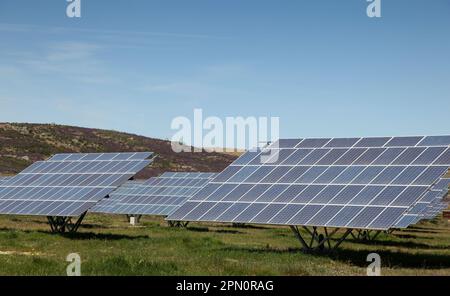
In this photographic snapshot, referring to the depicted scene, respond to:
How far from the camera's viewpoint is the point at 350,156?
26719 millimetres

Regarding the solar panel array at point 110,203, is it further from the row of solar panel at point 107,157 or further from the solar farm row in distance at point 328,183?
the solar farm row in distance at point 328,183

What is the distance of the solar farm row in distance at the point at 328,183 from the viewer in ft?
72.7

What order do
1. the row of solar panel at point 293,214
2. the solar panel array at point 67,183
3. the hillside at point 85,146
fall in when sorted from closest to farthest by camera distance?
the row of solar panel at point 293,214 → the solar panel array at point 67,183 → the hillside at point 85,146

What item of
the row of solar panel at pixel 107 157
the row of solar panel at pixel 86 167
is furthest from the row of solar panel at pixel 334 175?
the row of solar panel at pixel 107 157

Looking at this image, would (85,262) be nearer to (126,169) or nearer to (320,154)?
(320,154)

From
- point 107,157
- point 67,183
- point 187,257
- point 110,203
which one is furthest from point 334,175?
point 110,203

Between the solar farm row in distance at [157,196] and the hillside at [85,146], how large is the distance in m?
52.2

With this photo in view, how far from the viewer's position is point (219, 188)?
2761cm

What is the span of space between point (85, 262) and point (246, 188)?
361 inches

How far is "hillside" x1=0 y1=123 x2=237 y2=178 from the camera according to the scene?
111m

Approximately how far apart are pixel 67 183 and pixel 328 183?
52.4 ft

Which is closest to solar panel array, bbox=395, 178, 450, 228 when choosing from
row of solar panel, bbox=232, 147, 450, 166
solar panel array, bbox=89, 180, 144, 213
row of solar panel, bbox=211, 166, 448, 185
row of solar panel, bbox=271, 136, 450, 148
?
row of solar panel, bbox=271, 136, 450, 148

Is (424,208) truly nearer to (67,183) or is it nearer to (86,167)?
(86,167)

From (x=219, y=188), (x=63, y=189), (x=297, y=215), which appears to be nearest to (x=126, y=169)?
(x=63, y=189)
